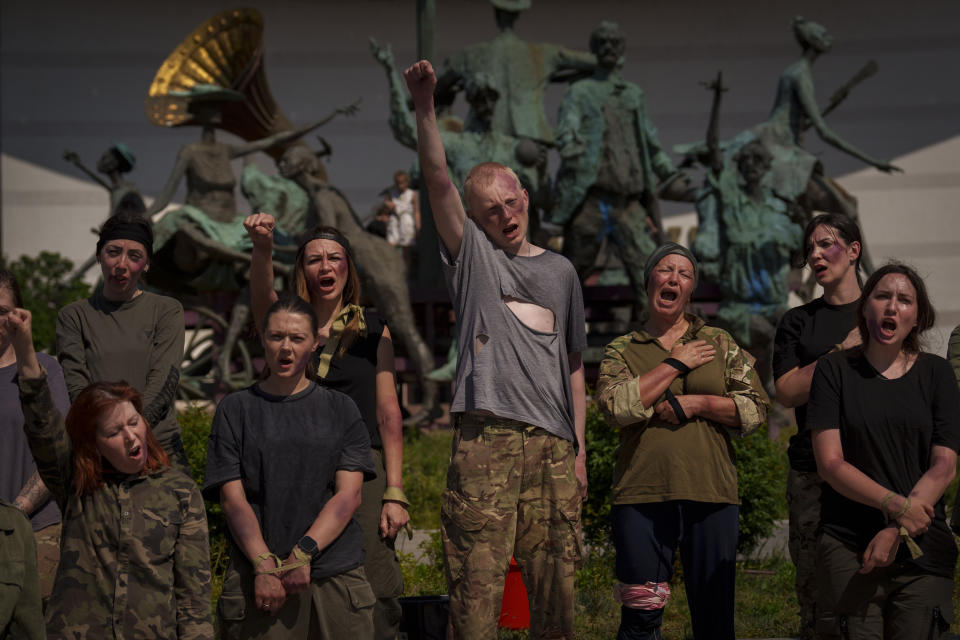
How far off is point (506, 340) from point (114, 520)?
1188mm

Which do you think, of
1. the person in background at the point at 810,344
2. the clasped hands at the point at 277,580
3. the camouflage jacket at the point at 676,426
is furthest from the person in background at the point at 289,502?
the person in background at the point at 810,344

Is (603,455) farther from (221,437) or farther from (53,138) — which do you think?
(53,138)

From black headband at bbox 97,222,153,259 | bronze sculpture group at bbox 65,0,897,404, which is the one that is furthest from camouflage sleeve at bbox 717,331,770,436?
bronze sculpture group at bbox 65,0,897,404

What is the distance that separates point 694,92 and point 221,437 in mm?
18093

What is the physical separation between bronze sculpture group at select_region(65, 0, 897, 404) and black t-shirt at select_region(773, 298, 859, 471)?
571 cm

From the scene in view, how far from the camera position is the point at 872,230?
20.2 meters

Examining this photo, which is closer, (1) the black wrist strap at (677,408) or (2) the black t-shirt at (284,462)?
(2) the black t-shirt at (284,462)

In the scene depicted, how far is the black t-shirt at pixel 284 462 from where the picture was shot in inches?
134

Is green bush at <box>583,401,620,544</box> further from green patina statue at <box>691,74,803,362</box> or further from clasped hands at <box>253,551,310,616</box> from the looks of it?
green patina statue at <box>691,74,803,362</box>

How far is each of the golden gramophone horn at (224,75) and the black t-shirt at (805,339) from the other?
29.0 ft

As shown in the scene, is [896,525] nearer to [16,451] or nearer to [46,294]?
[16,451]

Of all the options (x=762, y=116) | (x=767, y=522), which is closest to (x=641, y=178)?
(x=767, y=522)

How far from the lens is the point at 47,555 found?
3.84 meters

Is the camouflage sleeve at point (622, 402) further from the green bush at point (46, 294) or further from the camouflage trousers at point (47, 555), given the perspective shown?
the green bush at point (46, 294)
